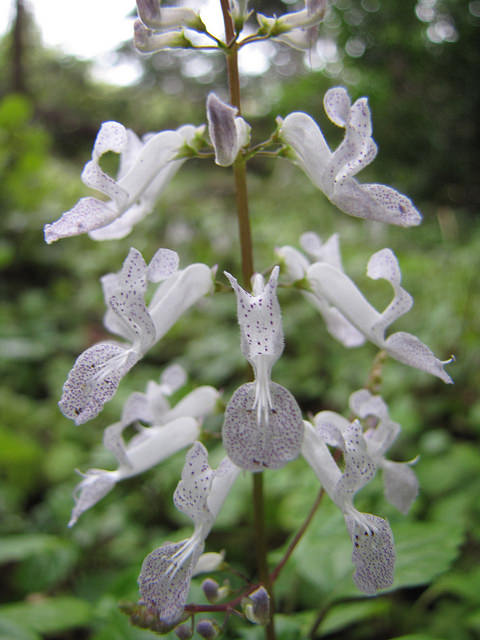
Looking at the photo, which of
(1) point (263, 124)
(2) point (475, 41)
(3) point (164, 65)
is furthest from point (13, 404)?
(3) point (164, 65)

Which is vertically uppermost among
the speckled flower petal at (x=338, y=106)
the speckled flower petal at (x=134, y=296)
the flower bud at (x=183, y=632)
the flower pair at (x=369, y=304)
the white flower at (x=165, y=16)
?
the white flower at (x=165, y=16)

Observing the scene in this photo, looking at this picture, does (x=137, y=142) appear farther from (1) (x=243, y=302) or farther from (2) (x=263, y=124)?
(2) (x=263, y=124)

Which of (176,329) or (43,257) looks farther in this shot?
(43,257)

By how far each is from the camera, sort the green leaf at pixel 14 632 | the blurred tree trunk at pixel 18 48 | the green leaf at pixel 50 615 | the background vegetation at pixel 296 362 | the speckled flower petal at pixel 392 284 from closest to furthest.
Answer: the speckled flower petal at pixel 392 284, the green leaf at pixel 14 632, the green leaf at pixel 50 615, the background vegetation at pixel 296 362, the blurred tree trunk at pixel 18 48

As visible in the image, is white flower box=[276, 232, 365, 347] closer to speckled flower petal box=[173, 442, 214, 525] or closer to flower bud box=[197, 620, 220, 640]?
speckled flower petal box=[173, 442, 214, 525]

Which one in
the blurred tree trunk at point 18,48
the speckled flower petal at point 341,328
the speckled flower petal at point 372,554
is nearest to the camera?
the speckled flower petal at point 372,554

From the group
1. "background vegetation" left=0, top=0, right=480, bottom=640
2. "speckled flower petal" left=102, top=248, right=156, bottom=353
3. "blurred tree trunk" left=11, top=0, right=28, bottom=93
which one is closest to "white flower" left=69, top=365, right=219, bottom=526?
"speckled flower petal" left=102, top=248, right=156, bottom=353

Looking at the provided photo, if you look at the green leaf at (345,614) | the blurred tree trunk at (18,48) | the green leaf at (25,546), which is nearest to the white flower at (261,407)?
the green leaf at (345,614)

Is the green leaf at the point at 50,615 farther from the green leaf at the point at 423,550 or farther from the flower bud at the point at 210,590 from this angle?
the green leaf at the point at 423,550
